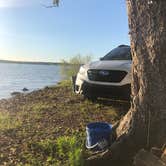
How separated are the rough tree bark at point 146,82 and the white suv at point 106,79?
125 inches

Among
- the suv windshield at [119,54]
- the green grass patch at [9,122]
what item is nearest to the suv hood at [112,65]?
the suv windshield at [119,54]

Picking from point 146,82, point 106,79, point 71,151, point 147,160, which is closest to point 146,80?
point 146,82

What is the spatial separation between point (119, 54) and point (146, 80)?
5.11m

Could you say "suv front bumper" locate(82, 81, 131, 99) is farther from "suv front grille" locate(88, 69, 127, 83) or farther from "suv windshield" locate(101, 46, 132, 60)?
"suv windshield" locate(101, 46, 132, 60)

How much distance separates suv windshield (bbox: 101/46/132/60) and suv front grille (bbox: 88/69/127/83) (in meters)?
1.01

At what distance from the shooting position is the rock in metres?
4.51

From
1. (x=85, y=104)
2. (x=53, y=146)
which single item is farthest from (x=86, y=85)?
(x=53, y=146)

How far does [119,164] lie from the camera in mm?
5223

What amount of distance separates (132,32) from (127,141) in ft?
4.79

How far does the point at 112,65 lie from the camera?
9156 mm

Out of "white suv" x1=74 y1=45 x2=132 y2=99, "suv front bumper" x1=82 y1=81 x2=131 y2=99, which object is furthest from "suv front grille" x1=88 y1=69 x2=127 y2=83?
"suv front bumper" x1=82 y1=81 x2=131 y2=99

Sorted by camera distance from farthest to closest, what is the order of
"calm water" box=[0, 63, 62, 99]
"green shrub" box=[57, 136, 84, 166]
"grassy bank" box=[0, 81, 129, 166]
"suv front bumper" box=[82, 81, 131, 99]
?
"calm water" box=[0, 63, 62, 99], "suv front bumper" box=[82, 81, 131, 99], "grassy bank" box=[0, 81, 129, 166], "green shrub" box=[57, 136, 84, 166]

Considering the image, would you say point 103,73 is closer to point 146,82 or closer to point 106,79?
point 106,79

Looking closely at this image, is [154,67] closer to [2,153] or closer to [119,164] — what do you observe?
[119,164]
